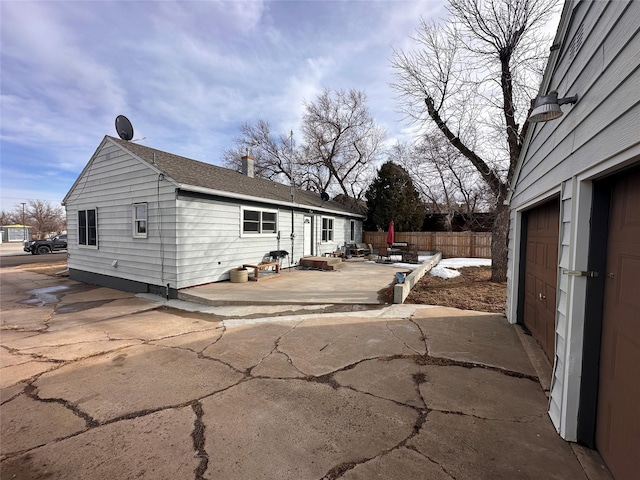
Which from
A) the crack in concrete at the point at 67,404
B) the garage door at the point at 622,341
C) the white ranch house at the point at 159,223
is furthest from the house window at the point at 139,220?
the garage door at the point at 622,341

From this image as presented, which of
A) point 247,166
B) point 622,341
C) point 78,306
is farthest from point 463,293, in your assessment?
point 247,166

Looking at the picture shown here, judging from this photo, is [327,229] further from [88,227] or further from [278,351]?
[278,351]

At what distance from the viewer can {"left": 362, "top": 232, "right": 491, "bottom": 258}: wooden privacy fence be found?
1638cm

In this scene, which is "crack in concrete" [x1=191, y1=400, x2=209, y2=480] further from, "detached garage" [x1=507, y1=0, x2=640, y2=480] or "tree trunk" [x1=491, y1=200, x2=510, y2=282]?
"tree trunk" [x1=491, y1=200, x2=510, y2=282]

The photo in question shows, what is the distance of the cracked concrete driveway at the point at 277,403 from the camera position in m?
1.94

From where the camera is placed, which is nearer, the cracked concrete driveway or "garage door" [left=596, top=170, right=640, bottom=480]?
"garage door" [left=596, top=170, right=640, bottom=480]

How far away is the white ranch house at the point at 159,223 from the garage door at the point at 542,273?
23.9ft

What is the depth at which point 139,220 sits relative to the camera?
26.3ft

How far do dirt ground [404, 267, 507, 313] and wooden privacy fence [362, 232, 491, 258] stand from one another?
7.51m

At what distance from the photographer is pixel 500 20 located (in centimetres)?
755

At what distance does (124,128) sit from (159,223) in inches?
159

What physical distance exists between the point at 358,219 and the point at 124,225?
13634 millimetres

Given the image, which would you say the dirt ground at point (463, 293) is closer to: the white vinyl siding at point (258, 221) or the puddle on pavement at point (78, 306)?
the white vinyl siding at point (258, 221)

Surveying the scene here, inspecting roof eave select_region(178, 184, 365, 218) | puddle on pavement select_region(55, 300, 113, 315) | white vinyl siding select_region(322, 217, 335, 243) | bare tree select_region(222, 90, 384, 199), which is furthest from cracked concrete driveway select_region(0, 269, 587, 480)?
bare tree select_region(222, 90, 384, 199)
